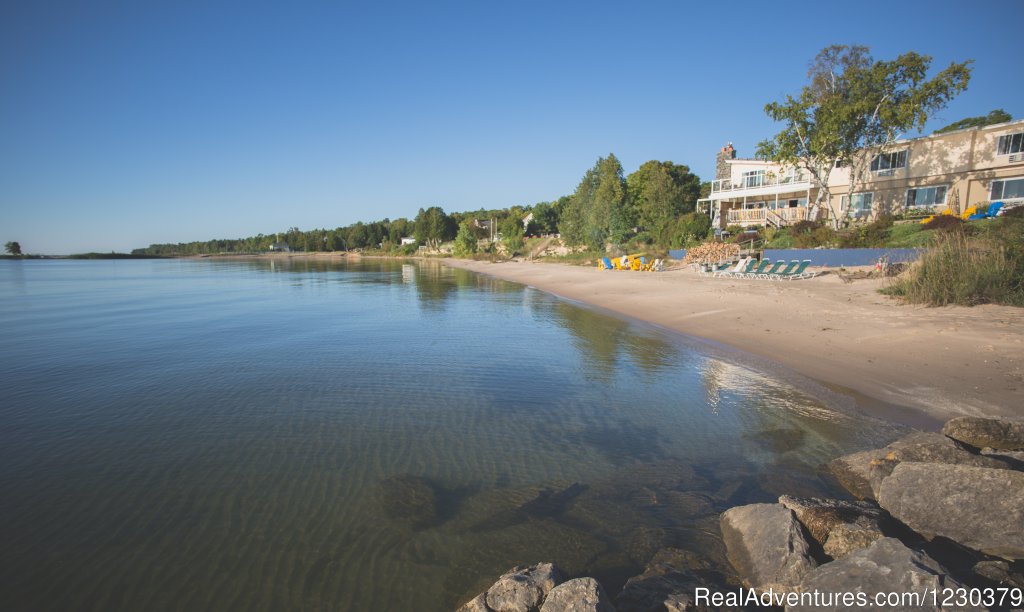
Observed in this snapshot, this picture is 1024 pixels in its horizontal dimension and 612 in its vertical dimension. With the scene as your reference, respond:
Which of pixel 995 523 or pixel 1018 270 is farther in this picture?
pixel 1018 270

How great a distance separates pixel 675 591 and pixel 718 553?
920 mm

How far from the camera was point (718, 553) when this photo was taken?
4.30 metres

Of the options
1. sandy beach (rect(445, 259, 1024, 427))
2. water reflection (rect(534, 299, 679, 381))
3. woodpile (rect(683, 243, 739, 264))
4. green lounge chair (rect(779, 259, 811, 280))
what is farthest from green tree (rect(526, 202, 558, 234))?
water reflection (rect(534, 299, 679, 381))

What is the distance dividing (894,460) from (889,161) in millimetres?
40269

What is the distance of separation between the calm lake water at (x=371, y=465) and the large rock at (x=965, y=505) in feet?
3.44

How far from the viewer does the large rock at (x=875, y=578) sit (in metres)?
2.86

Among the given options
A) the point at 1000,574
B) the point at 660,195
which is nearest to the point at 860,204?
the point at 660,195

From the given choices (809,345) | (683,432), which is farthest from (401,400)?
(809,345)

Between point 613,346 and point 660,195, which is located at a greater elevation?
point 660,195

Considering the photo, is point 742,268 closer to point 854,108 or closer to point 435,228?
point 854,108

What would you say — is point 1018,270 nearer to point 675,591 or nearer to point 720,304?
point 720,304

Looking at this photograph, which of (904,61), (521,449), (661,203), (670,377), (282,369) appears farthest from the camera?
(661,203)

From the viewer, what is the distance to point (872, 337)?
35.4ft

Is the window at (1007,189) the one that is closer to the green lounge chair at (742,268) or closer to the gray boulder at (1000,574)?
the green lounge chair at (742,268)
